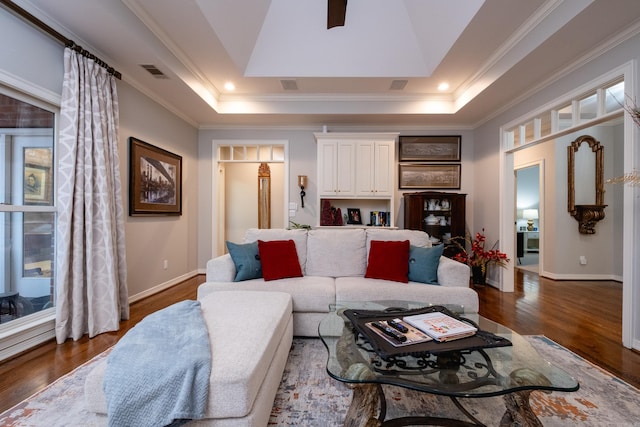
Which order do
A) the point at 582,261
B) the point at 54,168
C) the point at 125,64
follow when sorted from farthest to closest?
the point at 582,261
the point at 125,64
the point at 54,168

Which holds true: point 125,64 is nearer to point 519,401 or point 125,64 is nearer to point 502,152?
point 519,401

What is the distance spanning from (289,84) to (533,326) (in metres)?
3.87

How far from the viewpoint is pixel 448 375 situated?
1.08 m

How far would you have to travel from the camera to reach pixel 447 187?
15.3ft

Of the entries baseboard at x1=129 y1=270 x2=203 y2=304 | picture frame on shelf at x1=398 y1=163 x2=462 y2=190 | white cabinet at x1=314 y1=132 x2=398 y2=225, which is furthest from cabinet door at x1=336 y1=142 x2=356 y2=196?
baseboard at x1=129 y1=270 x2=203 y2=304

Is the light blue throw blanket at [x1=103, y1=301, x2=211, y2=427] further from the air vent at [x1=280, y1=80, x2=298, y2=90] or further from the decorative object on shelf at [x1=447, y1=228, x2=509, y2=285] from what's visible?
the decorative object on shelf at [x1=447, y1=228, x2=509, y2=285]

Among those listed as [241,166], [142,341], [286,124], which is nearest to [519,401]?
[142,341]

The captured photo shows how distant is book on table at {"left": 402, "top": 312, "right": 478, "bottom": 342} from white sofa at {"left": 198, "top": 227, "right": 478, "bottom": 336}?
0.65m

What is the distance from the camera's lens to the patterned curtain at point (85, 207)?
2.24 meters

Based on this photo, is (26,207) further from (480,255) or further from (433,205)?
(480,255)

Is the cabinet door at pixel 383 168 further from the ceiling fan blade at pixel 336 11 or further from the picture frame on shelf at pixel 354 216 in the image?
the ceiling fan blade at pixel 336 11

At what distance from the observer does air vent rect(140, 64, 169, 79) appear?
9.18ft

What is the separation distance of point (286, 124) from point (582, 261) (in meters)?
5.46

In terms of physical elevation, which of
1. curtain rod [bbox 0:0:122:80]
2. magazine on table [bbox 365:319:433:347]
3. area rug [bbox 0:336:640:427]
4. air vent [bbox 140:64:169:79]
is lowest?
area rug [bbox 0:336:640:427]
